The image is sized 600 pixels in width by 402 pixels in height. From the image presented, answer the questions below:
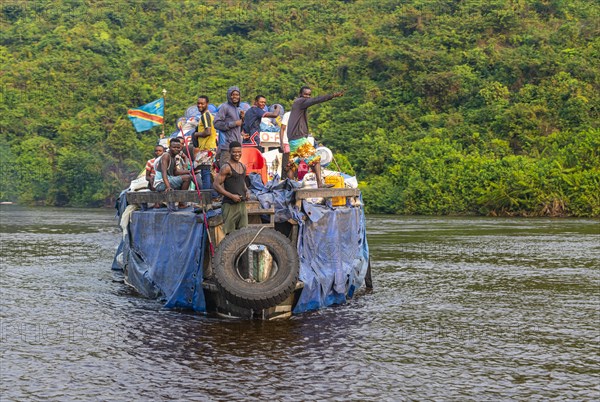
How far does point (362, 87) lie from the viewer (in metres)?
59.4

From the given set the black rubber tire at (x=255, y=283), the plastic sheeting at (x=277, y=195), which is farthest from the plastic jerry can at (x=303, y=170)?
the black rubber tire at (x=255, y=283)

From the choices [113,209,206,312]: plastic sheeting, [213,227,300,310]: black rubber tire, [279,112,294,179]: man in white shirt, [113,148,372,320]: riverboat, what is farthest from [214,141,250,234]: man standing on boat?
[279,112,294,179]: man in white shirt

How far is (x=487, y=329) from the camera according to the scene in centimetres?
1147

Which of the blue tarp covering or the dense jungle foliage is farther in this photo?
the dense jungle foliage

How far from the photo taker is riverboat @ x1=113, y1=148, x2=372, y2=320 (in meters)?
10.8

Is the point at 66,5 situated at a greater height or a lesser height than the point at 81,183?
greater

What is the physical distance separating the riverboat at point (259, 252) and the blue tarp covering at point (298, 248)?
0.05ft

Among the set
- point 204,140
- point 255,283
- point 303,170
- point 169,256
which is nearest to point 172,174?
point 204,140

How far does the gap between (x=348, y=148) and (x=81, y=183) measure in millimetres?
22208

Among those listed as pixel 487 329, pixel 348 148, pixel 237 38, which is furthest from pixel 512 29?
pixel 487 329

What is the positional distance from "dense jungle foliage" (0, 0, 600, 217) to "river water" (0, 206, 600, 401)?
26.7 m

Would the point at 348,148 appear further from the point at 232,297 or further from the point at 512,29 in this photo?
the point at 232,297

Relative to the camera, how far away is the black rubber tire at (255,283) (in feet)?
35.0

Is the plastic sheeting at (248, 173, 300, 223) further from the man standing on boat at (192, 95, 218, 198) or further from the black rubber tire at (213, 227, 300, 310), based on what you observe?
the man standing on boat at (192, 95, 218, 198)
